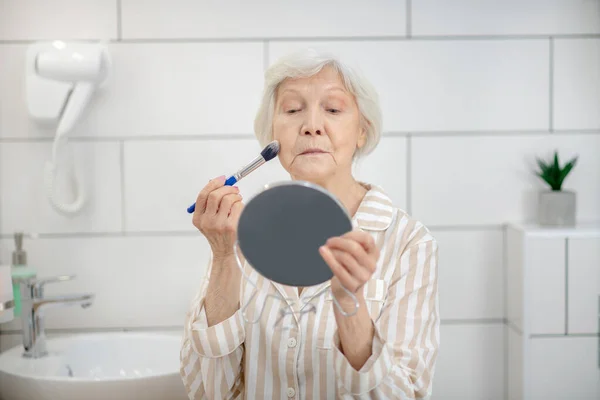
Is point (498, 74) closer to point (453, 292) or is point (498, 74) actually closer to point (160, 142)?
point (453, 292)

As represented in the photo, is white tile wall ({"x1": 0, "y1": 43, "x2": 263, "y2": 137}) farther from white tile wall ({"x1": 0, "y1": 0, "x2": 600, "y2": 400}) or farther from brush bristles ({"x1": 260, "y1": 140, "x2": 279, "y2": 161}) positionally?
brush bristles ({"x1": 260, "y1": 140, "x2": 279, "y2": 161})

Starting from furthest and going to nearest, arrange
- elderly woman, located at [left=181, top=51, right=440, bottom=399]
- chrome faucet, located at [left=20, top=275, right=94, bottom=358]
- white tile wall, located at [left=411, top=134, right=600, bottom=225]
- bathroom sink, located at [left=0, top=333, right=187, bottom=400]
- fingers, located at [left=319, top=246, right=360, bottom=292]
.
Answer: white tile wall, located at [left=411, top=134, right=600, bottom=225] → chrome faucet, located at [left=20, top=275, right=94, bottom=358] → bathroom sink, located at [left=0, top=333, right=187, bottom=400] → elderly woman, located at [left=181, top=51, right=440, bottom=399] → fingers, located at [left=319, top=246, right=360, bottom=292]

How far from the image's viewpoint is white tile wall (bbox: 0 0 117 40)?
1349 millimetres

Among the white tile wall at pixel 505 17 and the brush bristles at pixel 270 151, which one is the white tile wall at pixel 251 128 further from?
the brush bristles at pixel 270 151

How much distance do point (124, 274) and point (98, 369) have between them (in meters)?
0.19

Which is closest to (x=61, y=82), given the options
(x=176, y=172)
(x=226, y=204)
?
(x=176, y=172)

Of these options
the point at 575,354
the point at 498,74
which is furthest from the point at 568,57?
the point at 575,354

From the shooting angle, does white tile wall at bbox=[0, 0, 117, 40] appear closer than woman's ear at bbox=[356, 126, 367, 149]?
No

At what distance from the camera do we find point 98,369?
1.33 m

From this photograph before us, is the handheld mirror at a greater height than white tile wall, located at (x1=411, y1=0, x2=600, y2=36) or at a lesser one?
lesser

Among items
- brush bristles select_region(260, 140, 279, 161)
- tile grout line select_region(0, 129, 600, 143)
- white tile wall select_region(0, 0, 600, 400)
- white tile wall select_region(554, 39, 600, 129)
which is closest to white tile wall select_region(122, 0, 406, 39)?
white tile wall select_region(0, 0, 600, 400)

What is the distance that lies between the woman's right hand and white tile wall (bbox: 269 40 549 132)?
68cm

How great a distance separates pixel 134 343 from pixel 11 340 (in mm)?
277

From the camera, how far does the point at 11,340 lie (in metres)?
1.41
